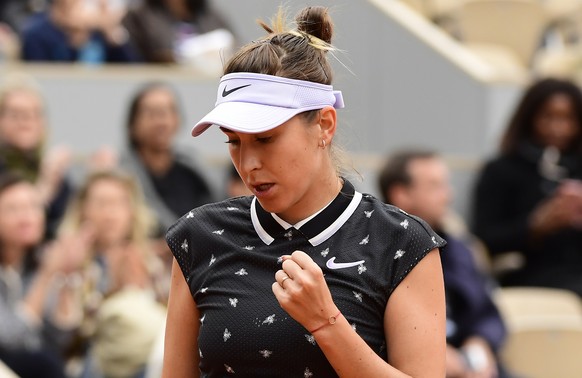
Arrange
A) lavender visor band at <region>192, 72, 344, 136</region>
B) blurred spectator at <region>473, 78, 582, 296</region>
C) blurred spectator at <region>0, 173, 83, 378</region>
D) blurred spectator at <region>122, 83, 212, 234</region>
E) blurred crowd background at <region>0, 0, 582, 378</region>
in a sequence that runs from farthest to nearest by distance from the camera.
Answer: blurred spectator at <region>473, 78, 582, 296</region>
blurred spectator at <region>122, 83, 212, 234</region>
blurred crowd background at <region>0, 0, 582, 378</region>
blurred spectator at <region>0, 173, 83, 378</region>
lavender visor band at <region>192, 72, 344, 136</region>

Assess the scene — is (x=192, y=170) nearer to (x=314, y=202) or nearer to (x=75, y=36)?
(x=75, y=36)

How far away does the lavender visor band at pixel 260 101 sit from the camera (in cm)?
213

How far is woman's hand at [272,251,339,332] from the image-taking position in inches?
79.5

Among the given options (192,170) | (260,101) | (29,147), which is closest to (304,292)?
(260,101)

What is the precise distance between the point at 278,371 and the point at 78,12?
16.1 feet

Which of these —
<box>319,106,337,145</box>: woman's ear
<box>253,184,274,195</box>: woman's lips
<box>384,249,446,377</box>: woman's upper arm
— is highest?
<box>319,106,337,145</box>: woman's ear

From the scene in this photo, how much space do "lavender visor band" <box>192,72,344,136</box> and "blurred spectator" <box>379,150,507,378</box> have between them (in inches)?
114

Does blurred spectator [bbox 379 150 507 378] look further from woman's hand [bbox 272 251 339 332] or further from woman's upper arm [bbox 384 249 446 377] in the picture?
woman's hand [bbox 272 251 339 332]

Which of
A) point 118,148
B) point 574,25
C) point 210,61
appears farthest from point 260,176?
point 574,25

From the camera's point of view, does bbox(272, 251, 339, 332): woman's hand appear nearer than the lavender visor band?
Yes

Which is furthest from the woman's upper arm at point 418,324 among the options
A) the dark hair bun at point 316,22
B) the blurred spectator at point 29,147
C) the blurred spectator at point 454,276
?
the blurred spectator at point 29,147

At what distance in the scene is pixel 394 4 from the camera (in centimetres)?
775

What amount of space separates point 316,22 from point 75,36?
4747mm

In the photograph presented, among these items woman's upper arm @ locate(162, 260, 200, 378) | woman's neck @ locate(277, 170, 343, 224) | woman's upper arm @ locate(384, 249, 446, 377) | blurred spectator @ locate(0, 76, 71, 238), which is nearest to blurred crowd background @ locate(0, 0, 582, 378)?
blurred spectator @ locate(0, 76, 71, 238)
